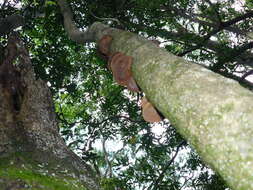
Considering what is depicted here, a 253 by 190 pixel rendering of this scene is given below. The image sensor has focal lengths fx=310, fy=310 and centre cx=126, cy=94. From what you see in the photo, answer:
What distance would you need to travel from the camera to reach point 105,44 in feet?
11.9

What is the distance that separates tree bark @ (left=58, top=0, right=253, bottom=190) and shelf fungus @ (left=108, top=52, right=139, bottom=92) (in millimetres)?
265

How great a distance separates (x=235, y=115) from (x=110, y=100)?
26.4ft

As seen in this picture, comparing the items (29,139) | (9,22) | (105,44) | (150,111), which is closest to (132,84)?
(150,111)

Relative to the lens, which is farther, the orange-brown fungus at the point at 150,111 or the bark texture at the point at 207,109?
the orange-brown fungus at the point at 150,111

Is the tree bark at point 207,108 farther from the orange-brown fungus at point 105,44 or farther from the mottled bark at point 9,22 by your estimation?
the mottled bark at point 9,22

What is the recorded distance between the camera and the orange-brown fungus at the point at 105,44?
359cm

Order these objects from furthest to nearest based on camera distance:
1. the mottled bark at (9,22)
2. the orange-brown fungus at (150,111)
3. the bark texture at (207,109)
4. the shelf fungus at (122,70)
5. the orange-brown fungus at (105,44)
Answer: the mottled bark at (9,22) → the orange-brown fungus at (105,44) → the shelf fungus at (122,70) → the orange-brown fungus at (150,111) → the bark texture at (207,109)

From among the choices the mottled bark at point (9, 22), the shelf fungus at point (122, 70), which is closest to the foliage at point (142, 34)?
the mottled bark at point (9, 22)

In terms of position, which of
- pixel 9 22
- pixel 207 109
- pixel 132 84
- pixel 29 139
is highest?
pixel 9 22

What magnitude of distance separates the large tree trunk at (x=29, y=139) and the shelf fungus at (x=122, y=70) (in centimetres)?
102

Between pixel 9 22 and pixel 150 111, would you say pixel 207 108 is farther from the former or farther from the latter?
pixel 9 22

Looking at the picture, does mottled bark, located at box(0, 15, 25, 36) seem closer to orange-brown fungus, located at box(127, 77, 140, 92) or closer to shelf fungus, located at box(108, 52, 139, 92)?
shelf fungus, located at box(108, 52, 139, 92)

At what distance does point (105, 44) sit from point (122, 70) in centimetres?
76

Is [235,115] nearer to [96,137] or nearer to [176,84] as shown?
[176,84]
